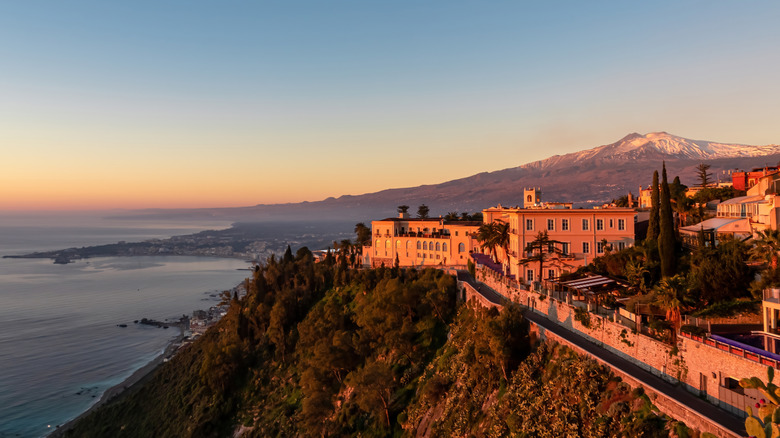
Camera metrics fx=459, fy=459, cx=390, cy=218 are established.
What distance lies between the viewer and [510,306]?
34.1 meters

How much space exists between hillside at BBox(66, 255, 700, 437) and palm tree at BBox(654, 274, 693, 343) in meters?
5.19

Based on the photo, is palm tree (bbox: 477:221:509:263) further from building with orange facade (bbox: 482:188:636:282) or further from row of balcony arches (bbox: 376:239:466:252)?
row of balcony arches (bbox: 376:239:466:252)

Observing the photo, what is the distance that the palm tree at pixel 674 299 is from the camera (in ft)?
80.8

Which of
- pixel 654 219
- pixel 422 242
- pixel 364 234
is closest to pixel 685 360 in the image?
pixel 654 219

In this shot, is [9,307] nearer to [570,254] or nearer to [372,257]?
[372,257]

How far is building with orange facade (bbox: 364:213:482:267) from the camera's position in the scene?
75.1 metres

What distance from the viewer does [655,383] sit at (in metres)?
21.9

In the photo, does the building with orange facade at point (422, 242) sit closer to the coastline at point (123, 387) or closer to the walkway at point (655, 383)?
the walkway at point (655, 383)

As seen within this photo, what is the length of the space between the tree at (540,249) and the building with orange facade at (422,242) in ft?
74.6

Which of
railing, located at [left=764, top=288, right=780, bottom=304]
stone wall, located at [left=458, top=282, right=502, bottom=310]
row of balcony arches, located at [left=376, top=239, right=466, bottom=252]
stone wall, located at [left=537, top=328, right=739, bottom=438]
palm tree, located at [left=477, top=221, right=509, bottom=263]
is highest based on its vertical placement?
palm tree, located at [left=477, top=221, right=509, bottom=263]

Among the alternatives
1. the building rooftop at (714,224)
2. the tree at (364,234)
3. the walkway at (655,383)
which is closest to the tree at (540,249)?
the building rooftop at (714,224)

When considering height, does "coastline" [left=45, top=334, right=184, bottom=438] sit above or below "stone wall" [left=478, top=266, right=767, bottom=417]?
below

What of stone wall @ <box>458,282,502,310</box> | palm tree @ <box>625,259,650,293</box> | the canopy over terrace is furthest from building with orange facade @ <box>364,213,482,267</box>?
palm tree @ <box>625,259,650,293</box>

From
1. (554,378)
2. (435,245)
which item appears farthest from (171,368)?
(554,378)
